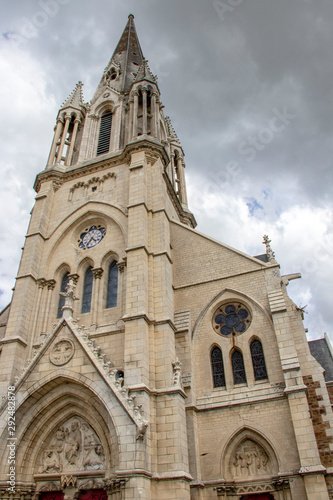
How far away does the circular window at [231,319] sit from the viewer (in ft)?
48.5

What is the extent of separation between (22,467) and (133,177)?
1188cm

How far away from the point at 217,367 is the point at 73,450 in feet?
18.2

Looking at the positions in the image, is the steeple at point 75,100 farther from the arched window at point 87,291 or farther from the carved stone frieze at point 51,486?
the carved stone frieze at point 51,486

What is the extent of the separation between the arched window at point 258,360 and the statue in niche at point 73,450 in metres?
5.71

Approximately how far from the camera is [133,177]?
17953 millimetres

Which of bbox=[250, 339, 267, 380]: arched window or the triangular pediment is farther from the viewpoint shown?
bbox=[250, 339, 267, 380]: arched window

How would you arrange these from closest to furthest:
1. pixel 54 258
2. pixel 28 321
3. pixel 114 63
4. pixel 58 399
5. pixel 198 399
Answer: pixel 58 399 < pixel 198 399 < pixel 28 321 < pixel 54 258 < pixel 114 63

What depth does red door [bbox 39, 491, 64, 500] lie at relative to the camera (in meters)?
12.0

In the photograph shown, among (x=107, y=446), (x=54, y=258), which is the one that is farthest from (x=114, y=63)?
(x=107, y=446)

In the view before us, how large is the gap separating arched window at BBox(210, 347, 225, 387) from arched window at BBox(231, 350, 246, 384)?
1.42 ft

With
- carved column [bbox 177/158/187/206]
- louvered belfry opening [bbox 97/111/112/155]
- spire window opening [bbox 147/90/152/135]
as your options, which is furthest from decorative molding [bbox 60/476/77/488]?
carved column [bbox 177/158/187/206]

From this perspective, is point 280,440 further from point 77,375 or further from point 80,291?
point 80,291

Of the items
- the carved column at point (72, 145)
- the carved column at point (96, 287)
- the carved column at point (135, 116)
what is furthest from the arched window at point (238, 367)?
the carved column at point (72, 145)

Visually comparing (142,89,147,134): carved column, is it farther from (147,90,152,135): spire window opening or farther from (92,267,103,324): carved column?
(92,267,103,324): carved column
